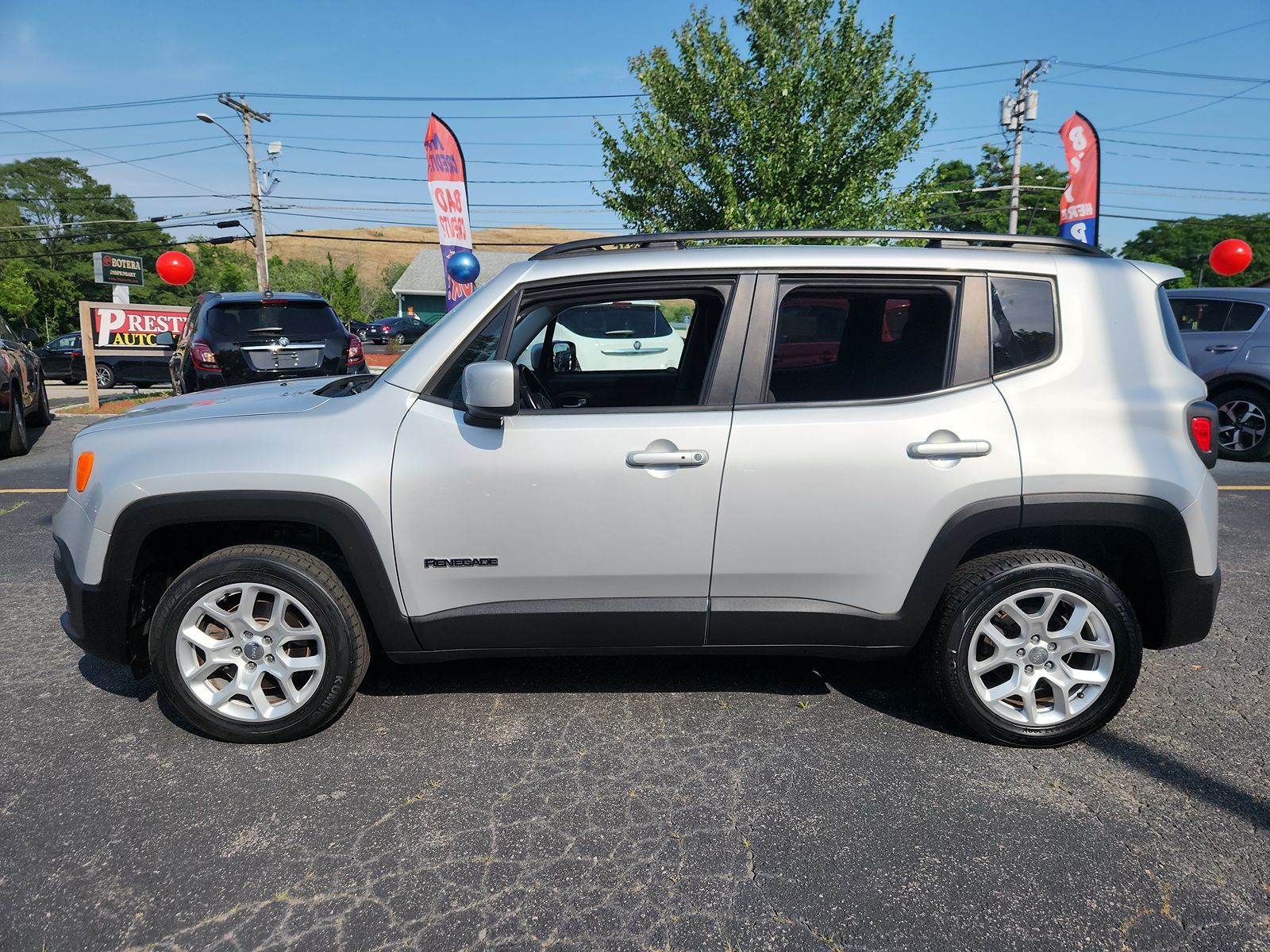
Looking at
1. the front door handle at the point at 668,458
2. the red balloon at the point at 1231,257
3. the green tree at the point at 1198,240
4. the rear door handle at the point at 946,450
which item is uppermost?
the green tree at the point at 1198,240

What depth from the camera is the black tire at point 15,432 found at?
9.36m

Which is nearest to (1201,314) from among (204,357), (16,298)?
(204,357)

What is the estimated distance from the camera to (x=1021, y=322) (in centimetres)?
303

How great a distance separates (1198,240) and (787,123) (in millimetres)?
71942

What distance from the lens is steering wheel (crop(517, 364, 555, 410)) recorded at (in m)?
3.18

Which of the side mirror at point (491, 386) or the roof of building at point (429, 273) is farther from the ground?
the roof of building at point (429, 273)

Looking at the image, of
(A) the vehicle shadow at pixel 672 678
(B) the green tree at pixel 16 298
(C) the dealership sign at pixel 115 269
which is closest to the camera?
(A) the vehicle shadow at pixel 672 678

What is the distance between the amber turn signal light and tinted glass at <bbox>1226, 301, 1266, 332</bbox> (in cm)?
1015

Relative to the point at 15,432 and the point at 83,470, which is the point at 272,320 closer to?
the point at 15,432

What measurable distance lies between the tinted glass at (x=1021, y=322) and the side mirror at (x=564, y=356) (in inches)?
87.0

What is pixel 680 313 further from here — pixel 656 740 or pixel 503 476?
pixel 656 740

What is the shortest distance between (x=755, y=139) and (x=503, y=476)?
18111 millimetres

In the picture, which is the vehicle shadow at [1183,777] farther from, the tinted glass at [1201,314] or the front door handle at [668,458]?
the tinted glass at [1201,314]

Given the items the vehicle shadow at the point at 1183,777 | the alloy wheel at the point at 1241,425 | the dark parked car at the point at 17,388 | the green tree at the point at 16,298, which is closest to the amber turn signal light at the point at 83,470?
the vehicle shadow at the point at 1183,777
